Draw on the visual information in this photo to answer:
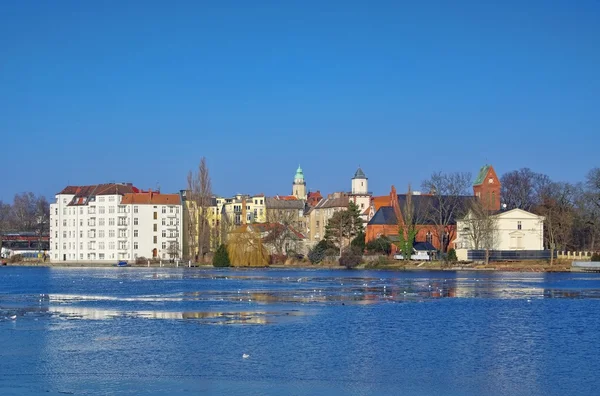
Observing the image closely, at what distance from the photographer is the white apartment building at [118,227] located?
11319 centimetres

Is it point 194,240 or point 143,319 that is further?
point 194,240

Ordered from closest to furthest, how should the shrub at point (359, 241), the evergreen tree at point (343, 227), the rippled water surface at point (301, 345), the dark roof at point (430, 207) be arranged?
the rippled water surface at point (301, 345) → the shrub at point (359, 241) → the dark roof at point (430, 207) → the evergreen tree at point (343, 227)

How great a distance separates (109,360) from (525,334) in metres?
13.4

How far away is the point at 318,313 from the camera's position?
33.9 meters

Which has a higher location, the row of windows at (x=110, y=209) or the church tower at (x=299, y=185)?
the church tower at (x=299, y=185)

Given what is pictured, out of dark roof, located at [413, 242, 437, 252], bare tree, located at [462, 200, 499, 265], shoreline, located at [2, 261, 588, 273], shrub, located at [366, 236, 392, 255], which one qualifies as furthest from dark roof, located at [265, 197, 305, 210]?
bare tree, located at [462, 200, 499, 265]

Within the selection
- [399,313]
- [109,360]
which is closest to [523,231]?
[399,313]

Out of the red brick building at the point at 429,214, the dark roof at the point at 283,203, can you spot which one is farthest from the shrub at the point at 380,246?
the dark roof at the point at 283,203

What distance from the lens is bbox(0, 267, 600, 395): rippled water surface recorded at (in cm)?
1917

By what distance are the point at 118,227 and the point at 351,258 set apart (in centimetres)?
3634

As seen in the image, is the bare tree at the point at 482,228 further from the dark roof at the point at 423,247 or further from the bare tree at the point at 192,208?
the bare tree at the point at 192,208

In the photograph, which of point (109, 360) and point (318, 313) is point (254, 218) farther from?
point (109, 360)

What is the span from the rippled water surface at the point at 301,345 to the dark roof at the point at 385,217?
202ft

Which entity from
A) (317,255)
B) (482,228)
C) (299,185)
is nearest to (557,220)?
(482,228)
